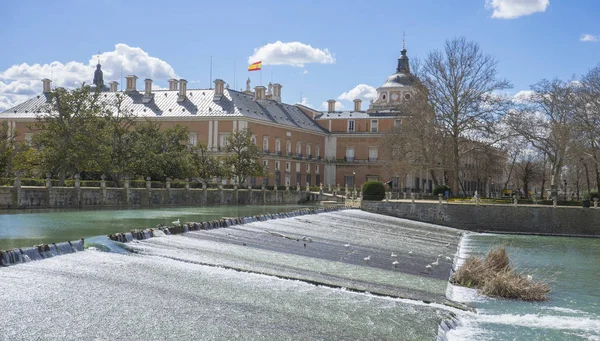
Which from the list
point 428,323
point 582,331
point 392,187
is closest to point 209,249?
point 428,323

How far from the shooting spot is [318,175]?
228 feet

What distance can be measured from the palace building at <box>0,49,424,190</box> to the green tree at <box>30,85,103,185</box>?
18.0 m

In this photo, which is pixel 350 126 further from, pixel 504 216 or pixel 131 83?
pixel 504 216

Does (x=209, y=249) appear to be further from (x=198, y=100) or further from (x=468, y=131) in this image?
(x=198, y=100)

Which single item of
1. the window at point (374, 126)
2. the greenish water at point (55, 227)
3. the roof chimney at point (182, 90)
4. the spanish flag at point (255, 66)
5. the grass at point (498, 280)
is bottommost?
the grass at point (498, 280)

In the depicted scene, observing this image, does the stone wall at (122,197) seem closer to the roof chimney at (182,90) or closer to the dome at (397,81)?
the roof chimney at (182,90)

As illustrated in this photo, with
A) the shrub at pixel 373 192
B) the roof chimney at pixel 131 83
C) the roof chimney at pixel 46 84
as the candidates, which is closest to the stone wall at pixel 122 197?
the shrub at pixel 373 192

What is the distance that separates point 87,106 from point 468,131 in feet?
73.2

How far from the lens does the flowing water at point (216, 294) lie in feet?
25.9

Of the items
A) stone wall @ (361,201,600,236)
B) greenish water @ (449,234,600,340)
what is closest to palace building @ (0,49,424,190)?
stone wall @ (361,201,600,236)

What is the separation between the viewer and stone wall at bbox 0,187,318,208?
2665cm

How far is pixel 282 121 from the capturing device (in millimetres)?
62500

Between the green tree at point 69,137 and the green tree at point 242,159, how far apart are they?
15.4 meters

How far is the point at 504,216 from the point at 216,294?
28.1 m
